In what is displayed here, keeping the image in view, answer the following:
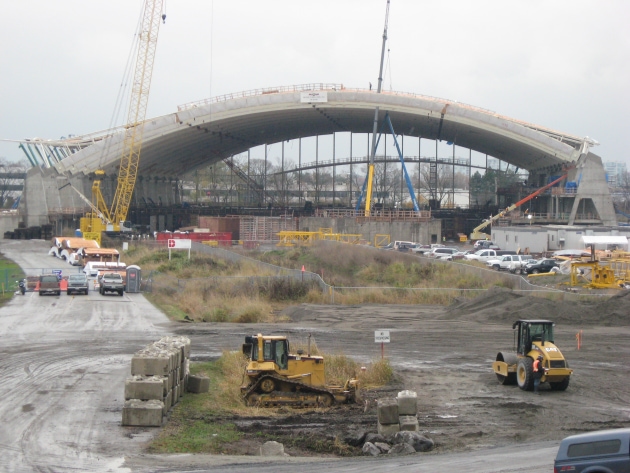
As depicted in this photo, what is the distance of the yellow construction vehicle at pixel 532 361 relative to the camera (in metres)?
22.4

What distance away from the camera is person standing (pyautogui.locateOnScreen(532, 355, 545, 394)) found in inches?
886

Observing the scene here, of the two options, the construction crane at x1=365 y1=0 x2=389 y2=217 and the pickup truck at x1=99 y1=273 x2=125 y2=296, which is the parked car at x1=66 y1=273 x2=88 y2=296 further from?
the construction crane at x1=365 y1=0 x2=389 y2=217

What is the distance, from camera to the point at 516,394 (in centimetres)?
2259

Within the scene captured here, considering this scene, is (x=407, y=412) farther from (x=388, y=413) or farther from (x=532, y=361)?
(x=532, y=361)

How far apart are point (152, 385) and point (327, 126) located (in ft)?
268

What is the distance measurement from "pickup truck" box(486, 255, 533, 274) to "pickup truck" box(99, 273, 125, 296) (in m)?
25.0

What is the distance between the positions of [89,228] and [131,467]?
77.2 metres

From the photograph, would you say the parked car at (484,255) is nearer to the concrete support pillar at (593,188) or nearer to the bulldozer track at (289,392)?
the concrete support pillar at (593,188)

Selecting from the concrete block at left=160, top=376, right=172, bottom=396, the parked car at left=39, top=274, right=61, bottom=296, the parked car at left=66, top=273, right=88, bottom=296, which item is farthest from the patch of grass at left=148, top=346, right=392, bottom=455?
the parked car at left=66, top=273, right=88, bottom=296

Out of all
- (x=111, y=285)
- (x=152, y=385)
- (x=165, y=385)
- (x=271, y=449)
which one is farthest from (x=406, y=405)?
(x=111, y=285)

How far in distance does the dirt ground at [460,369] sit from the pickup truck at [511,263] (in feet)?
44.9

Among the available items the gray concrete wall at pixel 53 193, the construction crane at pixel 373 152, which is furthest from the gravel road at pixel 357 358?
the gray concrete wall at pixel 53 193

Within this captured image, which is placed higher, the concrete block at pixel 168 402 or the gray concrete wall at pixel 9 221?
the gray concrete wall at pixel 9 221

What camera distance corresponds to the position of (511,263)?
56.5 m
